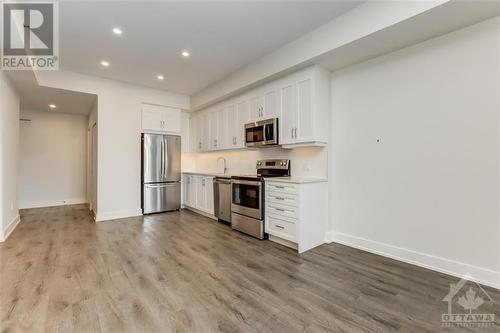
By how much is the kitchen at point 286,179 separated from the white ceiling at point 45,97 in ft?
0.27

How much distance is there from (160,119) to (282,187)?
384cm

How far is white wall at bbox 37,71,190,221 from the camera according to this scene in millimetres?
4887

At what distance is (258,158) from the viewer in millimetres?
4816

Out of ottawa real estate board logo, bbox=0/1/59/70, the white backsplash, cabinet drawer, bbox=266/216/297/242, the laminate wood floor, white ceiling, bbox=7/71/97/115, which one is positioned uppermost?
ottawa real estate board logo, bbox=0/1/59/70

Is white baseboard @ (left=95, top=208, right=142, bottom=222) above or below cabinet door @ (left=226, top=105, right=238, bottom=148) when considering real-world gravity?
below

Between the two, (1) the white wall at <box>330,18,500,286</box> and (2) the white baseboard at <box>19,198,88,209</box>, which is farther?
(2) the white baseboard at <box>19,198,88,209</box>

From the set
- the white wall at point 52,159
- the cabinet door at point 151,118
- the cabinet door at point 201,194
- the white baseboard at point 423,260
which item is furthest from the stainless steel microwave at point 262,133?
the white wall at point 52,159

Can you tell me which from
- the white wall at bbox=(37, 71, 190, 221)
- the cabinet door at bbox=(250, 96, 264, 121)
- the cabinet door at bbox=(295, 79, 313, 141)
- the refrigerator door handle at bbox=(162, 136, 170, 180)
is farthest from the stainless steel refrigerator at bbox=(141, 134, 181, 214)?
the cabinet door at bbox=(295, 79, 313, 141)

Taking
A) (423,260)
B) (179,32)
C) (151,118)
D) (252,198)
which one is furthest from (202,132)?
(423,260)

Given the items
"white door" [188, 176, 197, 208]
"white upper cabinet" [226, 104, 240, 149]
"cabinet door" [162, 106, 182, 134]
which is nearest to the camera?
"white upper cabinet" [226, 104, 240, 149]

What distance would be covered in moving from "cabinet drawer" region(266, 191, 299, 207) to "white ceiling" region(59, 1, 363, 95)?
7.37ft

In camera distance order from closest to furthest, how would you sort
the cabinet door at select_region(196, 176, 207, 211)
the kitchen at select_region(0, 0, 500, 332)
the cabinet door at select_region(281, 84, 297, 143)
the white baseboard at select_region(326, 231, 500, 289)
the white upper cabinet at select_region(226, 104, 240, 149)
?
the kitchen at select_region(0, 0, 500, 332) < the white baseboard at select_region(326, 231, 500, 289) < the cabinet door at select_region(281, 84, 297, 143) < the white upper cabinet at select_region(226, 104, 240, 149) < the cabinet door at select_region(196, 176, 207, 211)

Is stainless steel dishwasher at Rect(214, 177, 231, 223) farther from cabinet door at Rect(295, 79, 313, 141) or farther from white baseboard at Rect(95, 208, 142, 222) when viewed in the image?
white baseboard at Rect(95, 208, 142, 222)

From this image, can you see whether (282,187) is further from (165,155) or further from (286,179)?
(165,155)
